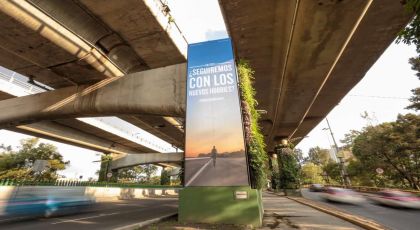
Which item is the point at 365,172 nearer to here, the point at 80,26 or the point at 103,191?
the point at 103,191

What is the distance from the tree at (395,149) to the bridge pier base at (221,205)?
29.7 meters

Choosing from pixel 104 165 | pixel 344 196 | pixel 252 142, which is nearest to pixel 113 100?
pixel 252 142

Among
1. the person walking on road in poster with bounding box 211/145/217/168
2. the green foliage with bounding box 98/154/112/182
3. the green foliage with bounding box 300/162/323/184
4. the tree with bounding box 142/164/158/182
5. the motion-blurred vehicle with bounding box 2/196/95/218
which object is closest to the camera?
the person walking on road in poster with bounding box 211/145/217/168

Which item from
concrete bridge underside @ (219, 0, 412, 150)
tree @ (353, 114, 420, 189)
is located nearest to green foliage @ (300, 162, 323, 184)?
tree @ (353, 114, 420, 189)

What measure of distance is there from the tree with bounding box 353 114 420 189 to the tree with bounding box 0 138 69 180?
4988 cm

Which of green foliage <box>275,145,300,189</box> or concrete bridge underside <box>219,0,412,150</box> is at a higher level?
concrete bridge underside <box>219,0,412,150</box>

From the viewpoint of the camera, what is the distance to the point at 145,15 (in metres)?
9.12

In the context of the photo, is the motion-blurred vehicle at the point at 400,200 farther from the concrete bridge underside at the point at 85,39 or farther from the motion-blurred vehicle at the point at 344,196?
the concrete bridge underside at the point at 85,39

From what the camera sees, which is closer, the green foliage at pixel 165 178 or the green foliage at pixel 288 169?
the green foliage at pixel 288 169

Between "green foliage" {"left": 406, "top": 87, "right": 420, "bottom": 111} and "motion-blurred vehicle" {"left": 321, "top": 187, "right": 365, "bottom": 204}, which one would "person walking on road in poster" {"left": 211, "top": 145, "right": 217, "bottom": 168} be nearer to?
"motion-blurred vehicle" {"left": 321, "top": 187, "right": 365, "bottom": 204}

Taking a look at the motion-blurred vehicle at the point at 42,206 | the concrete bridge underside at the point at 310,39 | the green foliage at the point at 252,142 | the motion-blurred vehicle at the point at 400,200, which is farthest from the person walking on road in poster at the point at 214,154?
the motion-blurred vehicle at the point at 400,200

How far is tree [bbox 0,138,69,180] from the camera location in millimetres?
35906

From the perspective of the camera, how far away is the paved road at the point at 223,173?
833cm

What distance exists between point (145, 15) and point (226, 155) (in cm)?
655
